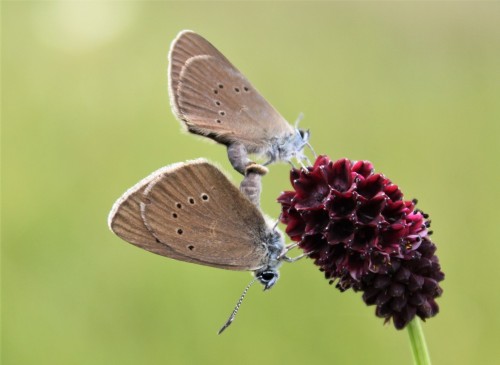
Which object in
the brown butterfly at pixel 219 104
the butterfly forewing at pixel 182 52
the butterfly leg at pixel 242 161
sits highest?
the butterfly forewing at pixel 182 52

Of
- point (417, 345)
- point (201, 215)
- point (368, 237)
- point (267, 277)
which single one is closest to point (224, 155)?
point (267, 277)

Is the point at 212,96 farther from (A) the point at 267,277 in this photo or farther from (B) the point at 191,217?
(A) the point at 267,277

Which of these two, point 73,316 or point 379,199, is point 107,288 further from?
point 379,199

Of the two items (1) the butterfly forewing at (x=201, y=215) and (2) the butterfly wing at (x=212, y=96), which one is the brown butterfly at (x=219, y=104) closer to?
(2) the butterfly wing at (x=212, y=96)

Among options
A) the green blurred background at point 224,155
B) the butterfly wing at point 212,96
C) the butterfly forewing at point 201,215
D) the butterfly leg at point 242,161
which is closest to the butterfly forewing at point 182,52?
the butterfly wing at point 212,96

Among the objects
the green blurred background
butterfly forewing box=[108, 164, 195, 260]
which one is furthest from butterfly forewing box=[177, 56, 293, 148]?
the green blurred background

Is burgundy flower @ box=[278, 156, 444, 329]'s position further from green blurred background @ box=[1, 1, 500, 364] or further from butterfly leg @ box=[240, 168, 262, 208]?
green blurred background @ box=[1, 1, 500, 364]

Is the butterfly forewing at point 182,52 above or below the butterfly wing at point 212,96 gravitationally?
above
